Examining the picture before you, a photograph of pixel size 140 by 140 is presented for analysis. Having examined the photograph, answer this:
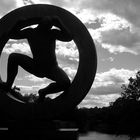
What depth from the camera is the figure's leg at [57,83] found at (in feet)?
32.9

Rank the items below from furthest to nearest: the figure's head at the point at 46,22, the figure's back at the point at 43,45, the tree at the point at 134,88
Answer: the tree at the point at 134,88 < the figure's back at the point at 43,45 < the figure's head at the point at 46,22

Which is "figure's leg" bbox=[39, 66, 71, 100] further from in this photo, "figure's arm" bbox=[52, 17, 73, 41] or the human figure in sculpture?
"figure's arm" bbox=[52, 17, 73, 41]

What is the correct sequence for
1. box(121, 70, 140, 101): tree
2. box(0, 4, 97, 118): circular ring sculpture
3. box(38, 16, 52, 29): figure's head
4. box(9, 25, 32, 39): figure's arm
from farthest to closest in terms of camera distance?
1. box(121, 70, 140, 101): tree
2. box(9, 25, 32, 39): figure's arm
3. box(38, 16, 52, 29): figure's head
4. box(0, 4, 97, 118): circular ring sculpture

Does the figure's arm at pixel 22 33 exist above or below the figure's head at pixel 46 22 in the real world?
below

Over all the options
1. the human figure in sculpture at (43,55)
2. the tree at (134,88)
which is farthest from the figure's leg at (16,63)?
the tree at (134,88)

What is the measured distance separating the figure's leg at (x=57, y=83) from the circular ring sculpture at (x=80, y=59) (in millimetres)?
166

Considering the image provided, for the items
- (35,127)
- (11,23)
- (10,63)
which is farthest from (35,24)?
(35,127)

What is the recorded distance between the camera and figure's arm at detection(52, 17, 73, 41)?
10.3 m

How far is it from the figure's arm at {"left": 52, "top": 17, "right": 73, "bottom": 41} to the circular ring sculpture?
10.7 inches

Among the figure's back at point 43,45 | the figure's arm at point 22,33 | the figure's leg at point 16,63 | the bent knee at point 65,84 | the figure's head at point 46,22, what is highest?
the figure's head at point 46,22

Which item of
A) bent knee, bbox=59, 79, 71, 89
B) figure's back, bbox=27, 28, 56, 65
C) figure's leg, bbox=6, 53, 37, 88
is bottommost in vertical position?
bent knee, bbox=59, 79, 71, 89

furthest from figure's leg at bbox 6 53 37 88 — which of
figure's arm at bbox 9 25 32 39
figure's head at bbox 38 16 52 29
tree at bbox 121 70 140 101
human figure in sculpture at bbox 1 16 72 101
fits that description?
tree at bbox 121 70 140 101

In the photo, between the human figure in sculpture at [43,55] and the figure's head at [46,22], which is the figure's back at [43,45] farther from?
the figure's head at [46,22]

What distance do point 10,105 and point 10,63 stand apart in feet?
3.43
